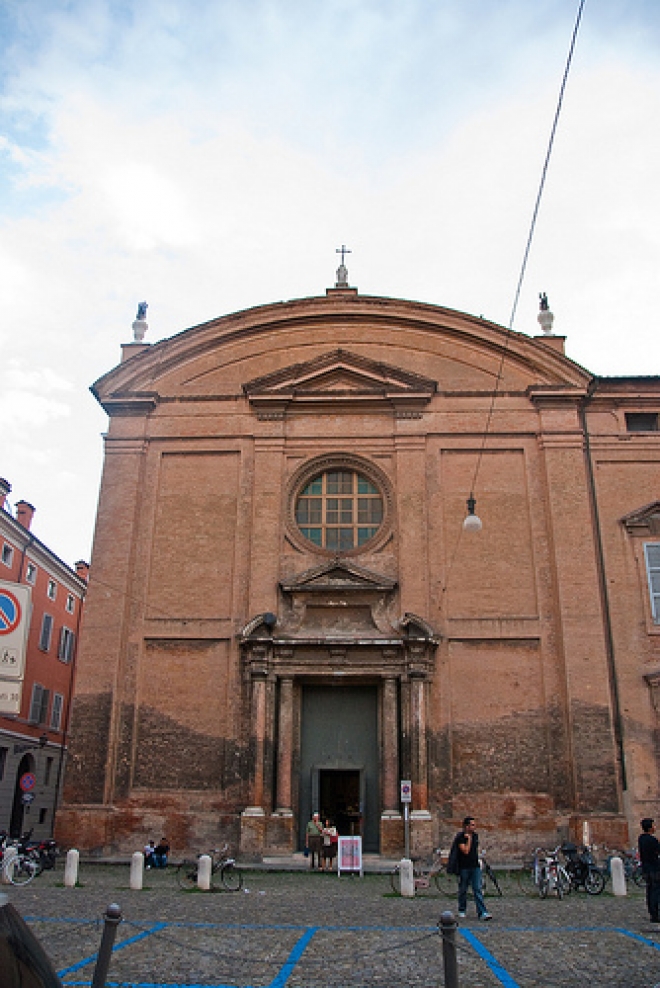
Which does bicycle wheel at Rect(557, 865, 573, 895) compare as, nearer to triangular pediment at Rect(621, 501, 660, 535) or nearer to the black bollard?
triangular pediment at Rect(621, 501, 660, 535)

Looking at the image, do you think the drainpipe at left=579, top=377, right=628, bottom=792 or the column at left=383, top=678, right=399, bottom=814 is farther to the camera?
the drainpipe at left=579, top=377, right=628, bottom=792

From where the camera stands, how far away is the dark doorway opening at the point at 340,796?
1861 centimetres

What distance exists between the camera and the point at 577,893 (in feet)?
46.7

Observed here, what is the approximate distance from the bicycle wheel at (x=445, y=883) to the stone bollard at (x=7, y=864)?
7548 millimetres

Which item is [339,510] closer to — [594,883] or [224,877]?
[224,877]

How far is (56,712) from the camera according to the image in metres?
33.2

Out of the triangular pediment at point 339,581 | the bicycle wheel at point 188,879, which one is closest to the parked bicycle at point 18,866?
the bicycle wheel at point 188,879

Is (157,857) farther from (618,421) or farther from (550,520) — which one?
(618,421)

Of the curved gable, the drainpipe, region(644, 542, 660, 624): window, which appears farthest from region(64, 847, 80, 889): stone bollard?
region(644, 542, 660, 624): window

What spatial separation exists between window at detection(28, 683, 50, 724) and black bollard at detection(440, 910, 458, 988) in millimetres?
28128

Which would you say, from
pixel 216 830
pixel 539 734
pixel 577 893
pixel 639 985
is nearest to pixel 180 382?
pixel 216 830

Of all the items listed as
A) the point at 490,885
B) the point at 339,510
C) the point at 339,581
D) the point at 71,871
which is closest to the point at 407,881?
the point at 490,885

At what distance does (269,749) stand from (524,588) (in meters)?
6.99

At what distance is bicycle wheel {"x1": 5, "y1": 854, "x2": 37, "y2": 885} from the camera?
47.8 feet
